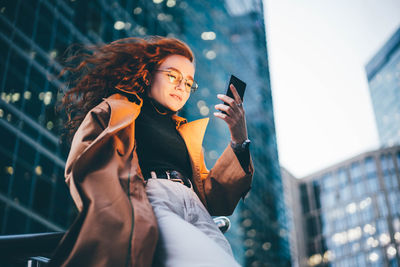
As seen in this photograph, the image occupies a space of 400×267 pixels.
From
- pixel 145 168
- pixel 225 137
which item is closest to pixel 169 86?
pixel 145 168

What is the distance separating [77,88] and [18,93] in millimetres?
17235

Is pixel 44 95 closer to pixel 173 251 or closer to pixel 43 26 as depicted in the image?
pixel 43 26

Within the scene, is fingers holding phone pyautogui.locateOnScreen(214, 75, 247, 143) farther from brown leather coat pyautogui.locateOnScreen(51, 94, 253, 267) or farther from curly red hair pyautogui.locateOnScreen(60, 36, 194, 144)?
curly red hair pyautogui.locateOnScreen(60, 36, 194, 144)

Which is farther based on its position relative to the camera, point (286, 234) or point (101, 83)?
point (286, 234)

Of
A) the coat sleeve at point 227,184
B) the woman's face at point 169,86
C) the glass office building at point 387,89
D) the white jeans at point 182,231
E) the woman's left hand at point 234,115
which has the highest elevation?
the glass office building at point 387,89

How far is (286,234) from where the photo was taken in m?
52.1

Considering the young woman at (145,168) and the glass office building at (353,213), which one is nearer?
the young woman at (145,168)

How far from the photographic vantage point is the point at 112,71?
2.54 m

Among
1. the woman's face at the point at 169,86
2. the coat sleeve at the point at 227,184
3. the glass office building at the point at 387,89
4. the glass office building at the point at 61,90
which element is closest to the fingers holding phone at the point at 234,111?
the coat sleeve at the point at 227,184

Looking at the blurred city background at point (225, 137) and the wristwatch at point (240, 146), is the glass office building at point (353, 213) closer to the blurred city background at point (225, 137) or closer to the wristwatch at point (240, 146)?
the blurred city background at point (225, 137)

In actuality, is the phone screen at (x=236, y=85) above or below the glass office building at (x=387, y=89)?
below

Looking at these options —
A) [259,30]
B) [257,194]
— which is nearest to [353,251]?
[257,194]

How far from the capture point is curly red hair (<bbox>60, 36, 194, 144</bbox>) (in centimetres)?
249

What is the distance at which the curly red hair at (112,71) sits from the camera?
2.49 m
